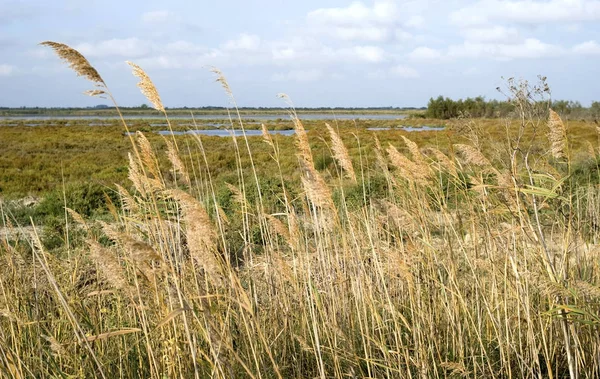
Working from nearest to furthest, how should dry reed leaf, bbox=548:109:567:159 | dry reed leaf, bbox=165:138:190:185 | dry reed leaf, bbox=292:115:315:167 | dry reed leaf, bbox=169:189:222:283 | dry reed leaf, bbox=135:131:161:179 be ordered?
dry reed leaf, bbox=169:189:222:283 < dry reed leaf, bbox=135:131:161:179 < dry reed leaf, bbox=165:138:190:185 < dry reed leaf, bbox=292:115:315:167 < dry reed leaf, bbox=548:109:567:159

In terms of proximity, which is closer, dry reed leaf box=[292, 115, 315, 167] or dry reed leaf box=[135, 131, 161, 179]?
dry reed leaf box=[135, 131, 161, 179]

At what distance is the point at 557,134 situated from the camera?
2.55 m

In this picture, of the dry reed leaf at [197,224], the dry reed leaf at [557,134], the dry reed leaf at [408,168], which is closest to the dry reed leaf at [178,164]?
the dry reed leaf at [197,224]

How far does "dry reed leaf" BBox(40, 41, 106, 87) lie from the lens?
5.76ft

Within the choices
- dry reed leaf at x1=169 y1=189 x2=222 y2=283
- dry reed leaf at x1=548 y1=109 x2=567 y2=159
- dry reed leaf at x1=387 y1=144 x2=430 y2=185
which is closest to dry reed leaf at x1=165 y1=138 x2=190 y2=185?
dry reed leaf at x1=169 y1=189 x2=222 y2=283

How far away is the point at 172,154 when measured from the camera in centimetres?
232

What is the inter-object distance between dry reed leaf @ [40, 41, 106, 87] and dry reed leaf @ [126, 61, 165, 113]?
0.22 metres

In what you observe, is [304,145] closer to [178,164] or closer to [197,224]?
[178,164]

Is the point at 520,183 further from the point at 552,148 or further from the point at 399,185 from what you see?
the point at 399,185

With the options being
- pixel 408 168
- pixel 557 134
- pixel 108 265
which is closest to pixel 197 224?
pixel 108 265

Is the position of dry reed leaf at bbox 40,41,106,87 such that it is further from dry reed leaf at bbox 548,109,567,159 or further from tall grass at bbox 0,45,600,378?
dry reed leaf at bbox 548,109,567,159

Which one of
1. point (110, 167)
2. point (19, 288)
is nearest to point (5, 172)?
point (110, 167)

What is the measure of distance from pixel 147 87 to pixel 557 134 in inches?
72.3

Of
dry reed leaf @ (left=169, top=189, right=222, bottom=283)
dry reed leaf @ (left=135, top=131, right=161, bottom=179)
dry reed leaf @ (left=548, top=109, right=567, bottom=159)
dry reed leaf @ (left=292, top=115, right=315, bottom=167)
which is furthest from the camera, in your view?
dry reed leaf @ (left=548, top=109, right=567, bottom=159)
